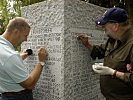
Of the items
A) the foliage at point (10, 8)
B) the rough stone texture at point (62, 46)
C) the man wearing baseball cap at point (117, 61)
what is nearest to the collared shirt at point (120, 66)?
the man wearing baseball cap at point (117, 61)

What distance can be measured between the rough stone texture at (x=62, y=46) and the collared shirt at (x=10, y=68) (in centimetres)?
59

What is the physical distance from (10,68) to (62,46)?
2.54 feet

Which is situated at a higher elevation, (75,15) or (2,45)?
(75,15)

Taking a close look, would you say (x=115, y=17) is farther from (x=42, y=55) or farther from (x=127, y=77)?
(x=42, y=55)

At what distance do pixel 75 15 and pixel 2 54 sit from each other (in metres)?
1.19

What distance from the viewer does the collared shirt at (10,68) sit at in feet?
8.97

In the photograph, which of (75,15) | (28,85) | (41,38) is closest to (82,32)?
(75,15)

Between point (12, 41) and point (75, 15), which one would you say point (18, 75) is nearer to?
point (12, 41)

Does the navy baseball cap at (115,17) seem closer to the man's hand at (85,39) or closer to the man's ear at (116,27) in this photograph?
the man's ear at (116,27)

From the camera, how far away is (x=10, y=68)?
2748 millimetres

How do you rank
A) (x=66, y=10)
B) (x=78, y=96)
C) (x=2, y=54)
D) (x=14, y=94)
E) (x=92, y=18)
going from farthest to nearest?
(x=92, y=18) < (x=78, y=96) < (x=66, y=10) < (x=14, y=94) < (x=2, y=54)

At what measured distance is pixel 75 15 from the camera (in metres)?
3.41

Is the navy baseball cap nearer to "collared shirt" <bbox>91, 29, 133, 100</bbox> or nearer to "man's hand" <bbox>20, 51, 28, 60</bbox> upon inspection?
"collared shirt" <bbox>91, 29, 133, 100</bbox>

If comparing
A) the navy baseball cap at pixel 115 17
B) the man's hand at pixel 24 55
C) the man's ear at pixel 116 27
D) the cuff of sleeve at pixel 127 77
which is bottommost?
the cuff of sleeve at pixel 127 77
